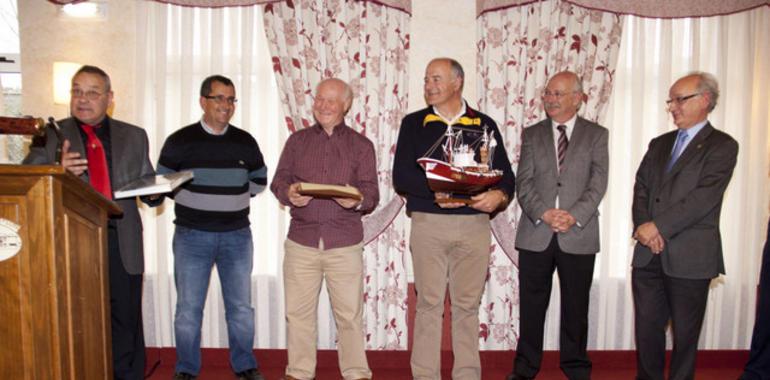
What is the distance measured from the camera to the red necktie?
2.88 metres

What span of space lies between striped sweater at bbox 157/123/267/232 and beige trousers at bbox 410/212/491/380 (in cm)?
105

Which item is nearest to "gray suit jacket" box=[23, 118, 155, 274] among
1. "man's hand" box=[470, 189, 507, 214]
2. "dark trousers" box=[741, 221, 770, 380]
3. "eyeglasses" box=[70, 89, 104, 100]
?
"eyeglasses" box=[70, 89, 104, 100]

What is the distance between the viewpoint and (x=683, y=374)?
308cm

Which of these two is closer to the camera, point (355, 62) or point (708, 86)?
point (708, 86)

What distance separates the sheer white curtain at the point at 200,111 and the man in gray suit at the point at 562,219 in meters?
1.59

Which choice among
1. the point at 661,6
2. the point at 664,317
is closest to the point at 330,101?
the point at 664,317

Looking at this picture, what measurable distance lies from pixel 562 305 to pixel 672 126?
1.50m

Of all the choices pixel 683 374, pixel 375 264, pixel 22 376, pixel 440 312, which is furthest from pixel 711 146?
pixel 22 376

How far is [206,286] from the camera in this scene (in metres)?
3.45

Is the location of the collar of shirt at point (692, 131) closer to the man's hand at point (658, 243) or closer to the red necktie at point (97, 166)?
the man's hand at point (658, 243)

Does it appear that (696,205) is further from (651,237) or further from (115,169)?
(115,169)

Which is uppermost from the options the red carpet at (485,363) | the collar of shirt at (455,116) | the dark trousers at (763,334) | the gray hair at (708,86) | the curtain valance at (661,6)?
the curtain valance at (661,6)

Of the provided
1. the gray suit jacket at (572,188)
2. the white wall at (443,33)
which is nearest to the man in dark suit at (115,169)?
the white wall at (443,33)

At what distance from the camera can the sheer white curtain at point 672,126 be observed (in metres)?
3.94
